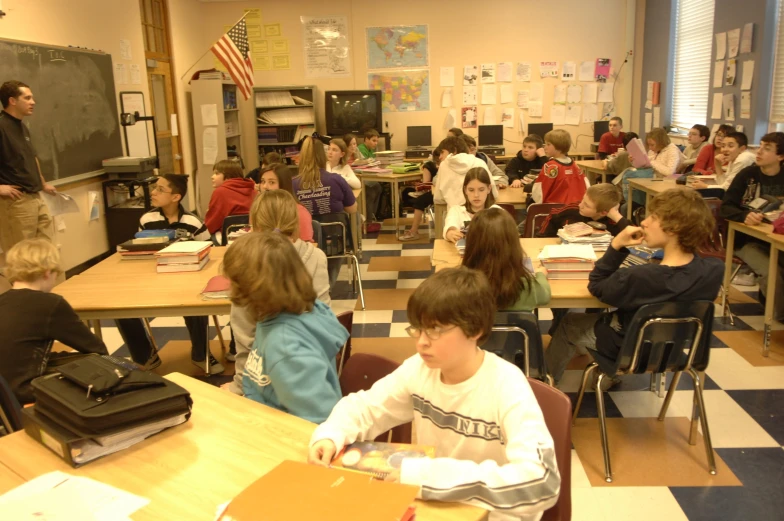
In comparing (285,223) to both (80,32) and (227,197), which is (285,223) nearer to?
(227,197)

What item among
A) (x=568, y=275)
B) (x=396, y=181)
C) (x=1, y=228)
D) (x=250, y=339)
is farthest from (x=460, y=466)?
(x=396, y=181)

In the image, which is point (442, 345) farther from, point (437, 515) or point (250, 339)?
point (250, 339)

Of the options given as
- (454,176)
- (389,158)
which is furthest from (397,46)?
(454,176)

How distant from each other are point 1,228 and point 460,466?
470cm

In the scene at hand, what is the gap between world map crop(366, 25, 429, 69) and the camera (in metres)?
9.62

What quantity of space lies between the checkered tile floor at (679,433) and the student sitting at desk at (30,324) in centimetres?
137

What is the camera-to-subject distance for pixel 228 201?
4344mm

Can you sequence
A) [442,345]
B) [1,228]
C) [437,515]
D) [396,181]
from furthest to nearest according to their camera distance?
1. [396,181]
2. [1,228]
3. [442,345]
4. [437,515]

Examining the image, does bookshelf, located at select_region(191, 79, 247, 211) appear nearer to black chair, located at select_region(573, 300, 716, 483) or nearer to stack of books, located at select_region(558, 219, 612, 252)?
stack of books, located at select_region(558, 219, 612, 252)

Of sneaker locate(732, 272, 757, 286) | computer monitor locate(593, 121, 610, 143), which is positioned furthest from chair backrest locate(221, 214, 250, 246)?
computer monitor locate(593, 121, 610, 143)

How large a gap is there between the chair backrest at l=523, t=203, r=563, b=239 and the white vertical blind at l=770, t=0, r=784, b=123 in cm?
299

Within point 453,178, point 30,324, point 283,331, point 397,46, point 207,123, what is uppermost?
point 397,46

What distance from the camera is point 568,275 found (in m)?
3.01

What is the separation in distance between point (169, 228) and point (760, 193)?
372 centimetres
